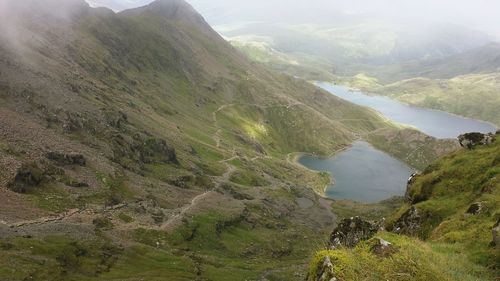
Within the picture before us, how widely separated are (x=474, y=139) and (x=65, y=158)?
119 m

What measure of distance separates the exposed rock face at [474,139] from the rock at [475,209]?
3455 cm

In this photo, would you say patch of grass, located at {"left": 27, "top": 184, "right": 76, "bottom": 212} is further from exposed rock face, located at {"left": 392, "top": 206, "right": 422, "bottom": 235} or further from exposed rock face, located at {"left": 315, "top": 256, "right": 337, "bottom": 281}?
exposed rock face, located at {"left": 315, "top": 256, "right": 337, "bottom": 281}

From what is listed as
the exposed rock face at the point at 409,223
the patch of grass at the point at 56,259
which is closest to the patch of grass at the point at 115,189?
the patch of grass at the point at 56,259

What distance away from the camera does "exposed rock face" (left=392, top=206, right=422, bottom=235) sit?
58.8 m

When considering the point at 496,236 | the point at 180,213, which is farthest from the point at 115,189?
the point at 496,236

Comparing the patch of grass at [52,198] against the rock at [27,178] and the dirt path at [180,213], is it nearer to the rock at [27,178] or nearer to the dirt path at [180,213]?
the rock at [27,178]

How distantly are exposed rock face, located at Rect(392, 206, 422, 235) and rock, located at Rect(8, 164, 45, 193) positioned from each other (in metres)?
100

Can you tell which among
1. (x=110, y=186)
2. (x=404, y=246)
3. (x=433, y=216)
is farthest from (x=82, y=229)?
(x=404, y=246)

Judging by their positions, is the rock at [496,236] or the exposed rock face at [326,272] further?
the rock at [496,236]

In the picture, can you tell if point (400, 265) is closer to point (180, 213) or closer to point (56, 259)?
point (56, 259)

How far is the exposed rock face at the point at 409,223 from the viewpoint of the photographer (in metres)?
58.8

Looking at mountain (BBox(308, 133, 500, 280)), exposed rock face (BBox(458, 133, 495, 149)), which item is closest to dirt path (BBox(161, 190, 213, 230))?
mountain (BBox(308, 133, 500, 280))

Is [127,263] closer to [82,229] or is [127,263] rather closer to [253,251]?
[82,229]

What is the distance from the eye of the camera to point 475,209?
49.9 m
